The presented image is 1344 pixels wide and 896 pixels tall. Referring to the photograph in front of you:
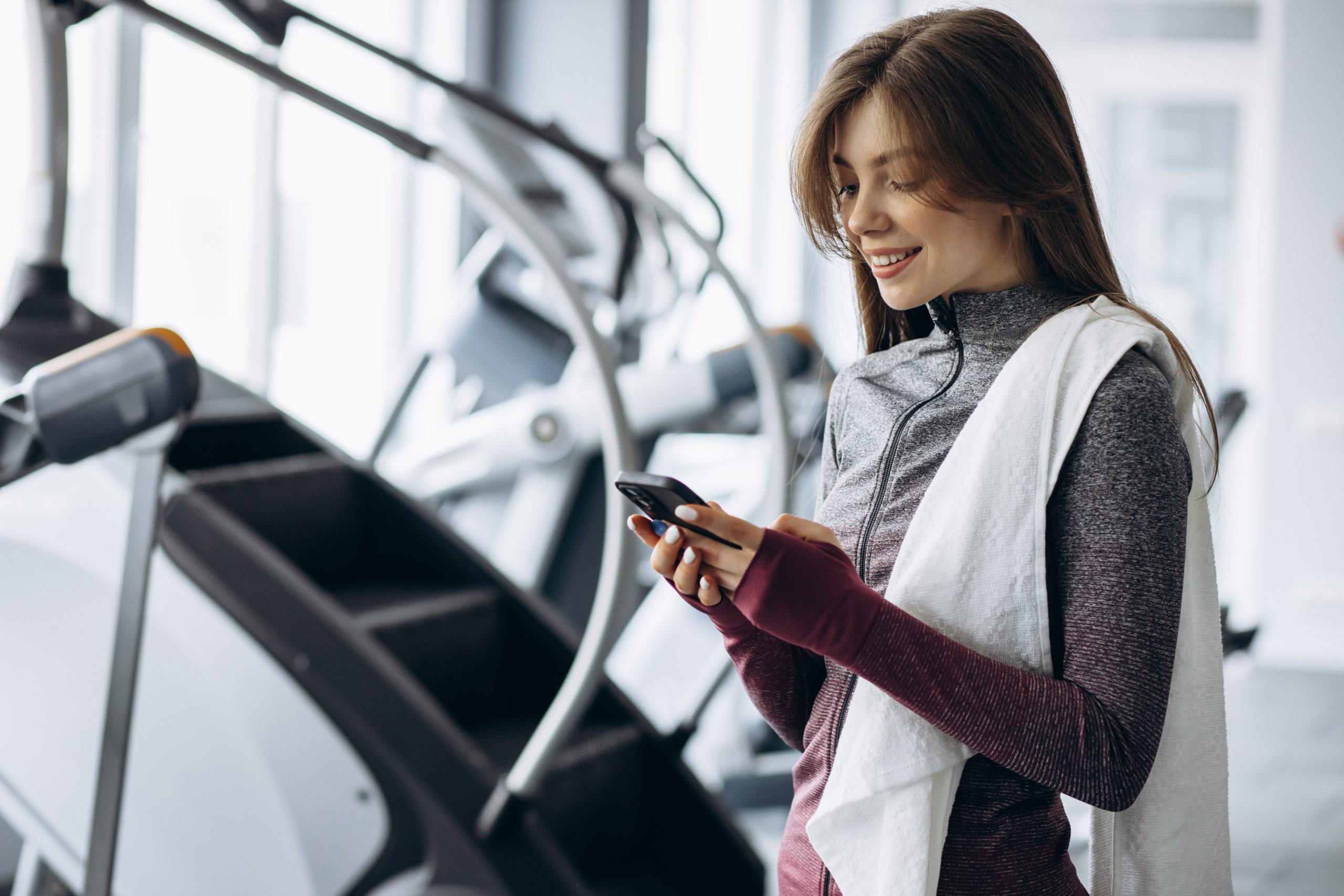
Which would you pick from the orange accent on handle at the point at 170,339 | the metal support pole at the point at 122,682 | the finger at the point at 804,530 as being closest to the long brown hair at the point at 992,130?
the finger at the point at 804,530

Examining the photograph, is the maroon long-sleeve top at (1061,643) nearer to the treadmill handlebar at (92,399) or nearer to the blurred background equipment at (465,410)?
the blurred background equipment at (465,410)

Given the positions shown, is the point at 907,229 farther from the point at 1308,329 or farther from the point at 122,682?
the point at 1308,329

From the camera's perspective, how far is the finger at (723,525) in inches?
32.2

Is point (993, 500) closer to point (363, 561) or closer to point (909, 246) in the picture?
point (909, 246)

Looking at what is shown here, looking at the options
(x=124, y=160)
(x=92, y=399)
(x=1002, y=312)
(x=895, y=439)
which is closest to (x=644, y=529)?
(x=895, y=439)

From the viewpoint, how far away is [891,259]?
938 mm

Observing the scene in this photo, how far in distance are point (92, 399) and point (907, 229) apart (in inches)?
32.8

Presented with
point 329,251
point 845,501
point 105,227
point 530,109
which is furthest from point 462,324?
point 845,501

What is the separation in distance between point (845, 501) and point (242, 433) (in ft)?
5.40

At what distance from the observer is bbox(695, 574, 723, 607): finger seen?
2.79 feet

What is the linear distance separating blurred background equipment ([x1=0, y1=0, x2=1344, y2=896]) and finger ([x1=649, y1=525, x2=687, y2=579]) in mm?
354

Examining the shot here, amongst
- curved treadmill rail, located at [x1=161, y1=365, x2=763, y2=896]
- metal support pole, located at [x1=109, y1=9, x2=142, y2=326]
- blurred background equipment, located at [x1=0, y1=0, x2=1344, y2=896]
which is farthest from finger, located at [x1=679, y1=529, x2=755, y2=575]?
metal support pole, located at [x1=109, y1=9, x2=142, y2=326]

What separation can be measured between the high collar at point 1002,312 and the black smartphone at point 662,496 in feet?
0.88

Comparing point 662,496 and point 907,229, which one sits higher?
point 907,229
